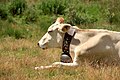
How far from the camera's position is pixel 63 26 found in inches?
264

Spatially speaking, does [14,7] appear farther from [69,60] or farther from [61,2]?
[69,60]

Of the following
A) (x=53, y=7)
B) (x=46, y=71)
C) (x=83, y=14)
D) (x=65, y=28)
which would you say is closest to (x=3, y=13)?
(x=53, y=7)

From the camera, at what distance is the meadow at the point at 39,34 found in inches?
231

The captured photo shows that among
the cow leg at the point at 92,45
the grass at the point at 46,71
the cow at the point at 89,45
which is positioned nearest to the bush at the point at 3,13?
the grass at the point at 46,71

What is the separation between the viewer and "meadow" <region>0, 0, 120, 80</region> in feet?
19.3

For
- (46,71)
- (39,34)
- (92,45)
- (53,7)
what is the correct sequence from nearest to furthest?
(46,71), (92,45), (39,34), (53,7)

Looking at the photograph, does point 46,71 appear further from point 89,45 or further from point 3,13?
point 3,13

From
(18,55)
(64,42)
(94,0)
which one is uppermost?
(64,42)

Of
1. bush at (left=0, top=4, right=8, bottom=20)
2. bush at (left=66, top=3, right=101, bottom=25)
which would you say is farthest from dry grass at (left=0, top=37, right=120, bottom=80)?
bush at (left=0, top=4, right=8, bottom=20)

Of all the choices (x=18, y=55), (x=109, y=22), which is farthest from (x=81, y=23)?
(x=18, y=55)

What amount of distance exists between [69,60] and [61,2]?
33.2 ft

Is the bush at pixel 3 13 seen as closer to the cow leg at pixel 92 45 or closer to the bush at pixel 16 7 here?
the bush at pixel 16 7

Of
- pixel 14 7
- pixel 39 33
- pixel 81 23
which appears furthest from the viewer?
pixel 14 7

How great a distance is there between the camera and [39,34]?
12.2 m
